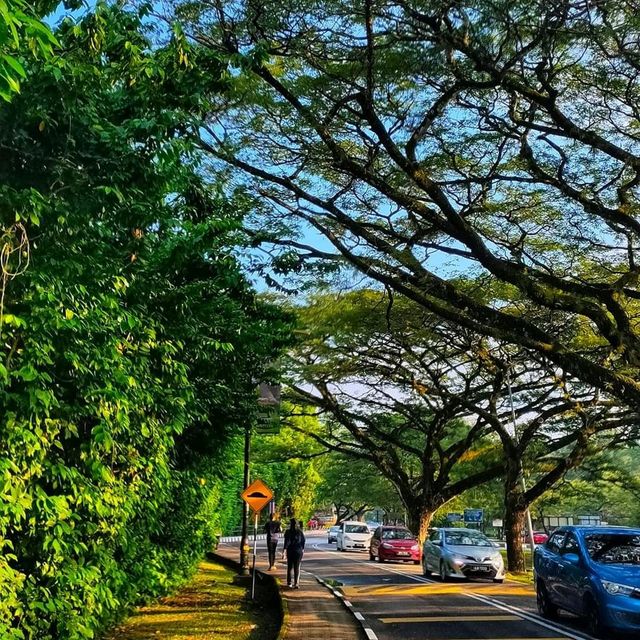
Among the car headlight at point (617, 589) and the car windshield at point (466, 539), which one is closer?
the car headlight at point (617, 589)

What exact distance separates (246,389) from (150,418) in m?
5.47

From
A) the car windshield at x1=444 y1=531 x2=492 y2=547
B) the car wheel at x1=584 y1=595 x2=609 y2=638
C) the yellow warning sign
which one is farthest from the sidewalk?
the car windshield at x1=444 y1=531 x2=492 y2=547

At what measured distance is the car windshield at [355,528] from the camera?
46.6 metres

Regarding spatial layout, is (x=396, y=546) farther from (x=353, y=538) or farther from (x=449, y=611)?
(x=449, y=611)

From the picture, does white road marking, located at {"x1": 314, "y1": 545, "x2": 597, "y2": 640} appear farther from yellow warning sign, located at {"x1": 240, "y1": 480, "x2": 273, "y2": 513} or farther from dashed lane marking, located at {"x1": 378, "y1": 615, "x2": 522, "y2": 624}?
yellow warning sign, located at {"x1": 240, "y1": 480, "x2": 273, "y2": 513}

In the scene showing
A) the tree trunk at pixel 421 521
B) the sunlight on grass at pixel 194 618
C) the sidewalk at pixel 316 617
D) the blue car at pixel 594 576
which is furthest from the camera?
the tree trunk at pixel 421 521

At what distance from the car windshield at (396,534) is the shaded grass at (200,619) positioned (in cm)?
1507

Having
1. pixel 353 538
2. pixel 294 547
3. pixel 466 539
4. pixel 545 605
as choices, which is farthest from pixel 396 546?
pixel 545 605

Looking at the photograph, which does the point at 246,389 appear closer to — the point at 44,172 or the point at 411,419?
the point at 44,172

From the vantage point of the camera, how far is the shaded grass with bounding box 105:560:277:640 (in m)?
10.8

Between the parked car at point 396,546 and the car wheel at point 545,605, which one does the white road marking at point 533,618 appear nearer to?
the car wheel at point 545,605

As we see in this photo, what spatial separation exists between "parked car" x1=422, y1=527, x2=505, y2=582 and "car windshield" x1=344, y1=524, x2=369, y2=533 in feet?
84.6

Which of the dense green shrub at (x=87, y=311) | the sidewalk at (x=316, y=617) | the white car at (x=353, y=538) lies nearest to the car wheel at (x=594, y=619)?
the sidewalk at (x=316, y=617)

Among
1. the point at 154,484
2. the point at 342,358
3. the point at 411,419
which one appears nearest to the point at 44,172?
the point at 154,484
